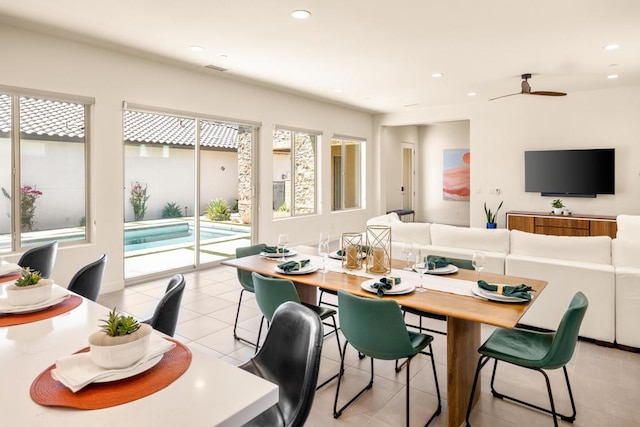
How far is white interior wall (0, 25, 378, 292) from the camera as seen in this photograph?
4.22 m

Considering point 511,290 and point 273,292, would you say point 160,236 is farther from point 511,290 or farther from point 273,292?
point 511,290

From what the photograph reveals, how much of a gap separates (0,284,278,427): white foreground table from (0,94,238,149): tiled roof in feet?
12.7

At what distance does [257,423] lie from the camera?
1408 millimetres

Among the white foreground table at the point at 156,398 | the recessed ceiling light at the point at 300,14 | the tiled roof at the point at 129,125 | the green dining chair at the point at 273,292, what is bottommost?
the green dining chair at the point at 273,292

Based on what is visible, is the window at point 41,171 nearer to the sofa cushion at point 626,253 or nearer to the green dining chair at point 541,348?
the green dining chair at point 541,348

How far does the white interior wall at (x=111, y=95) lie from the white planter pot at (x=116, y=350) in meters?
4.04

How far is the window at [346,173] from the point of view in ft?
28.9

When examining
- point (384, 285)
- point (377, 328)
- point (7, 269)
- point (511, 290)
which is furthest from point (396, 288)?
point (7, 269)

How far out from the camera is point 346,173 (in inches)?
364

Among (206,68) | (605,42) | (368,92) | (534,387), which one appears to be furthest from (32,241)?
(605,42)

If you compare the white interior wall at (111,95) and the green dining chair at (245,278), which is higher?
the white interior wall at (111,95)

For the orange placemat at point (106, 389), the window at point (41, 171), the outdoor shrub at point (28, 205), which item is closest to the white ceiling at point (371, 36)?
the window at point (41, 171)

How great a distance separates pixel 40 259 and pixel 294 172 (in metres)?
5.24

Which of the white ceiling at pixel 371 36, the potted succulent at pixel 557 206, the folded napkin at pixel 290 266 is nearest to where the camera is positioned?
the folded napkin at pixel 290 266
